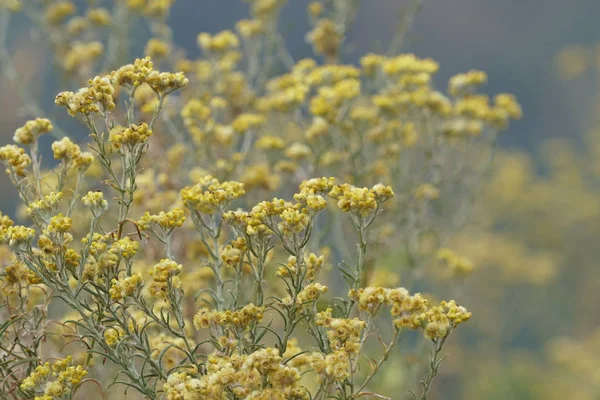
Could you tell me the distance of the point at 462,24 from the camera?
1380cm

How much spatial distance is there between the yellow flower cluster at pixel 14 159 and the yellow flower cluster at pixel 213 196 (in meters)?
0.33

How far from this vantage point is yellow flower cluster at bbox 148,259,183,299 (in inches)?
47.3

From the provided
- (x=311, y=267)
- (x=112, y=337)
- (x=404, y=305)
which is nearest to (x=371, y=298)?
(x=404, y=305)

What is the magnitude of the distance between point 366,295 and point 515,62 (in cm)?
1392

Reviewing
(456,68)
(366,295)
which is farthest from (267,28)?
(456,68)

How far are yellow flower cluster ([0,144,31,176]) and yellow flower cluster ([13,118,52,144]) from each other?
0.08 metres

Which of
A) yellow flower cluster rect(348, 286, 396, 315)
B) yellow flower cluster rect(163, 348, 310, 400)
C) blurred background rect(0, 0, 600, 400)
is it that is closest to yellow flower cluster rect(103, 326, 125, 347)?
yellow flower cluster rect(163, 348, 310, 400)

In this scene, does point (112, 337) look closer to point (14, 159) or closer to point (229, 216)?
point (229, 216)

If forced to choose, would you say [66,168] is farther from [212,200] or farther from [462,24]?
[462,24]

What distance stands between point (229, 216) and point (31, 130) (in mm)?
530

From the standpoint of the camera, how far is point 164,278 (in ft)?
3.96

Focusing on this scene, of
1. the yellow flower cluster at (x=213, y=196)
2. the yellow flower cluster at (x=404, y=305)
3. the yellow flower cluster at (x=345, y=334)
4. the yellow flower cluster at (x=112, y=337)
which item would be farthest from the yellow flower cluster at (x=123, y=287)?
the yellow flower cluster at (x=404, y=305)

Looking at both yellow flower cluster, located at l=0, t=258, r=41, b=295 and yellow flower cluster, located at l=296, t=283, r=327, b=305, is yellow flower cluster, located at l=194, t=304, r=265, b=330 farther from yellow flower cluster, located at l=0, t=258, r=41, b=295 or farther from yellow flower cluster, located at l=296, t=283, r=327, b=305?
yellow flower cluster, located at l=0, t=258, r=41, b=295

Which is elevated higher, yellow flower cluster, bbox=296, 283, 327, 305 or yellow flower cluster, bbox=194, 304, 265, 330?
yellow flower cluster, bbox=296, 283, 327, 305
